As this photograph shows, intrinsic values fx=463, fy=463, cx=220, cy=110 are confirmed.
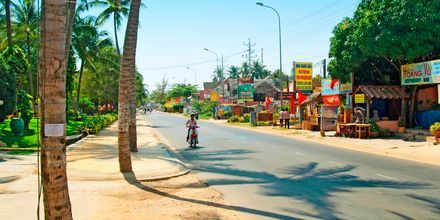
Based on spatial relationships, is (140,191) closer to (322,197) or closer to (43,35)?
(322,197)

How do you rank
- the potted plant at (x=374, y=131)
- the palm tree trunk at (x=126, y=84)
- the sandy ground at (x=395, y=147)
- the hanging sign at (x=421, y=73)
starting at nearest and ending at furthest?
1. the palm tree trunk at (x=126, y=84)
2. the sandy ground at (x=395, y=147)
3. the hanging sign at (x=421, y=73)
4. the potted plant at (x=374, y=131)

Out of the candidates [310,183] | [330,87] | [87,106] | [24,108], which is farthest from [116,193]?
[87,106]

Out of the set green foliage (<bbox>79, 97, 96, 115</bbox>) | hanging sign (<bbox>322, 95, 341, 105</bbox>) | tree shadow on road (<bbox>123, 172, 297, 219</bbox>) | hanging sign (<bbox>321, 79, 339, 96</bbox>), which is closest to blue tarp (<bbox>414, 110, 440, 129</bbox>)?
hanging sign (<bbox>322, 95, 341, 105</bbox>)

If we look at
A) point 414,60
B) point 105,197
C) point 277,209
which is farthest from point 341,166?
point 414,60

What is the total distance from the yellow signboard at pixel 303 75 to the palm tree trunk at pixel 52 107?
32265 mm

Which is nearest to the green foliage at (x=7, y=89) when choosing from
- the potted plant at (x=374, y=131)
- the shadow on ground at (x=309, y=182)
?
the shadow on ground at (x=309, y=182)

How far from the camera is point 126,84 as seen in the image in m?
13.3

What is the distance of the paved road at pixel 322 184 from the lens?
8.47m

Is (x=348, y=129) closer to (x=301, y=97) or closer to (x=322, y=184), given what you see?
(x=301, y=97)

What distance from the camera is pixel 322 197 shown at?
9.70 metres

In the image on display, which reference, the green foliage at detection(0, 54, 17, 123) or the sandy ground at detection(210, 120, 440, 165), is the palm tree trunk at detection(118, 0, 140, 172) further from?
the green foliage at detection(0, 54, 17, 123)

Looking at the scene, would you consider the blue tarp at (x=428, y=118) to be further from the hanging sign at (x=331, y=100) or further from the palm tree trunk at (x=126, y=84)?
the palm tree trunk at (x=126, y=84)

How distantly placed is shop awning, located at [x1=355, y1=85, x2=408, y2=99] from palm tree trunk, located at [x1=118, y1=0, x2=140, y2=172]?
56.3 feet

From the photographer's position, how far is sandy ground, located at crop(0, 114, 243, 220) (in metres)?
8.27
